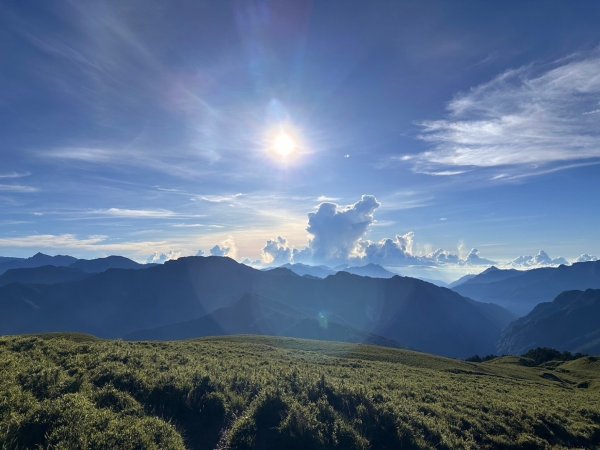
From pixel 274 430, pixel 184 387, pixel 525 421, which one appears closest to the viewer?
pixel 274 430

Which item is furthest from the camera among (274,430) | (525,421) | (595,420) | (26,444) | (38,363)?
(595,420)

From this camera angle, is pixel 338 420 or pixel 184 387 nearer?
pixel 338 420

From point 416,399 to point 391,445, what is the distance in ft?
28.2

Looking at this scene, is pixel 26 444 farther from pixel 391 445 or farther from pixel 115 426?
pixel 391 445

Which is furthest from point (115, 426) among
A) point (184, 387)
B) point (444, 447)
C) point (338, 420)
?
point (444, 447)

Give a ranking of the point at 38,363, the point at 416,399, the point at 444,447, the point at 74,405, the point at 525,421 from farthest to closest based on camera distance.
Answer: the point at 416,399 < the point at 525,421 < the point at 38,363 < the point at 444,447 < the point at 74,405

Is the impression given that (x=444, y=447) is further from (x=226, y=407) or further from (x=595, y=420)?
(x=595, y=420)

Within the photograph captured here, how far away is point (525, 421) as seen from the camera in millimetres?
23203

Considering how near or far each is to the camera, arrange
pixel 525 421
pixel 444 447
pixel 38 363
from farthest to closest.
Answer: pixel 525 421 < pixel 38 363 < pixel 444 447

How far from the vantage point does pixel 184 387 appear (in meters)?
19.1

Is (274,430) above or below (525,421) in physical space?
above

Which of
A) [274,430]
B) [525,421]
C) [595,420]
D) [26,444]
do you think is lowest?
[595,420]

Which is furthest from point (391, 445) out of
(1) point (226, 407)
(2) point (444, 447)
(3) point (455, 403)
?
(3) point (455, 403)

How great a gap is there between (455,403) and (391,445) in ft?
33.7
